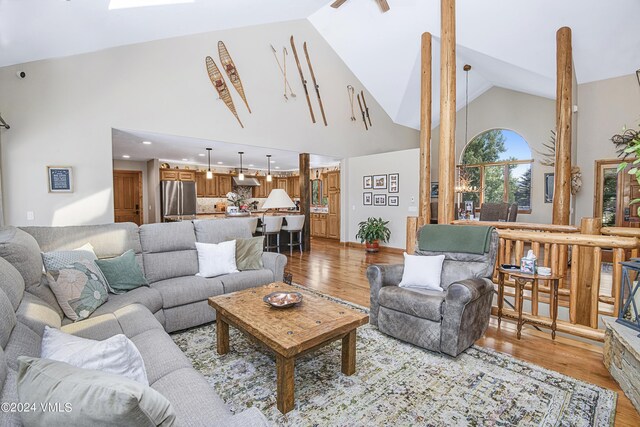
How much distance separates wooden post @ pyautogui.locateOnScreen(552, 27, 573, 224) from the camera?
4.71 m

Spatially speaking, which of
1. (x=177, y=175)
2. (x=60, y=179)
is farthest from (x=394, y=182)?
(x=60, y=179)

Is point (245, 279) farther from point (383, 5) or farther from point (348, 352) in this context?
point (383, 5)

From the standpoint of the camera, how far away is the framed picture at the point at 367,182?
24.2 ft

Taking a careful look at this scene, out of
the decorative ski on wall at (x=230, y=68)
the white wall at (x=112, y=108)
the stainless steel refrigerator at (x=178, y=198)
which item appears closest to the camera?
the white wall at (x=112, y=108)

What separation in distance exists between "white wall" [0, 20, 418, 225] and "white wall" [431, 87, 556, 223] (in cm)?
509

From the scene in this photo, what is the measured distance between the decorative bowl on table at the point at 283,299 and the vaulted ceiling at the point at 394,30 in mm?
3350

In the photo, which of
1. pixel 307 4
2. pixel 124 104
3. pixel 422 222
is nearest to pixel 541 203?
pixel 422 222

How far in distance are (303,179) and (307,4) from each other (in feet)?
10.8

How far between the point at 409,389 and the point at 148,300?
7.00ft

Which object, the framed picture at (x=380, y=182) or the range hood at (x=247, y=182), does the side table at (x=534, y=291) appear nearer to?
the framed picture at (x=380, y=182)

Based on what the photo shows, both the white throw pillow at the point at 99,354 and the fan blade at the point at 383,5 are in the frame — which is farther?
the fan blade at the point at 383,5

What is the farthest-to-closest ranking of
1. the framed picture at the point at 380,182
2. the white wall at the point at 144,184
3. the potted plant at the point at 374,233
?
the white wall at the point at 144,184 < the framed picture at the point at 380,182 < the potted plant at the point at 374,233

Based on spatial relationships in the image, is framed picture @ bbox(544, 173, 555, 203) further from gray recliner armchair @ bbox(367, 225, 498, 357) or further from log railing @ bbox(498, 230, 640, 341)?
gray recliner armchair @ bbox(367, 225, 498, 357)

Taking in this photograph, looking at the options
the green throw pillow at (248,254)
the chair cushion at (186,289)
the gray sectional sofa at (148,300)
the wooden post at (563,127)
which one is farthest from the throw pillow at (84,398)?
the wooden post at (563,127)
